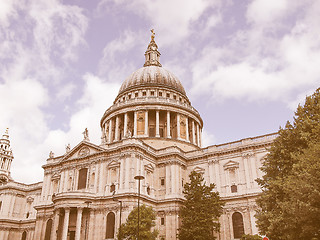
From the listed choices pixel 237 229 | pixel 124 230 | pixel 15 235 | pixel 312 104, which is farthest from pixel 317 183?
pixel 15 235

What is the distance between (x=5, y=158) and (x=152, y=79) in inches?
1675

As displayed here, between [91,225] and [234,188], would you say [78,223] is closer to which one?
[91,225]

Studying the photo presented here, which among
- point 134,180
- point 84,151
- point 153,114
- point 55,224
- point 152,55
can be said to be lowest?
point 55,224

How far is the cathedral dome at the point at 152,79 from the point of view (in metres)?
66.8

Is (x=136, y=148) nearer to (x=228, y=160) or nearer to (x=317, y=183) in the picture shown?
(x=228, y=160)

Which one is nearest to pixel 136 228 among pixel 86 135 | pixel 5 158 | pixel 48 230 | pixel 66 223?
pixel 66 223

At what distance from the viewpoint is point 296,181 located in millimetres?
18438

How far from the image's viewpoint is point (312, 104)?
73.8ft

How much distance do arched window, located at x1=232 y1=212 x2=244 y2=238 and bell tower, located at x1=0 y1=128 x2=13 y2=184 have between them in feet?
184

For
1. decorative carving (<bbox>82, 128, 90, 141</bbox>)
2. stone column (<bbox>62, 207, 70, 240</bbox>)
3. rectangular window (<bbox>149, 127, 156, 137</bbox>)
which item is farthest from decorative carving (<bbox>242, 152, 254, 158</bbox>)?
stone column (<bbox>62, 207, 70, 240</bbox>)

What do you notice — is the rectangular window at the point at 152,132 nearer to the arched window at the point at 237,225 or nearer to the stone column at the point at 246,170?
the stone column at the point at 246,170

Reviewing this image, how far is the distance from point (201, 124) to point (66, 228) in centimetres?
3803

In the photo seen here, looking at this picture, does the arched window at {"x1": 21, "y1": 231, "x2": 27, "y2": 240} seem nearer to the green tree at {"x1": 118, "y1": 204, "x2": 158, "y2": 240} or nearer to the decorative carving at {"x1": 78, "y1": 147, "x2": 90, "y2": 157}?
the decorative carving at {"x1": 78, "y1": 147, "x2": 90, "y2": 157}

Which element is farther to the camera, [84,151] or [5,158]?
[5,158]
